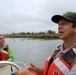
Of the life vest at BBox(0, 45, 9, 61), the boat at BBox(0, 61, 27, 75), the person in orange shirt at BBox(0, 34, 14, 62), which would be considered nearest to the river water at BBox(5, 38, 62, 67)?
the person in orange shirt at BBox(0, 34, 14, 62)

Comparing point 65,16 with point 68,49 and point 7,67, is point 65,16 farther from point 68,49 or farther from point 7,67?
point 7,67

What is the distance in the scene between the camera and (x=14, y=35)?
85.0 metres

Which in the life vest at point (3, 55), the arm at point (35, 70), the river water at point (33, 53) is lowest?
the river water at point (33, 53)

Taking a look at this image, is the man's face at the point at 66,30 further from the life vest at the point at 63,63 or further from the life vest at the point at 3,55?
the life vest at the point at 3,55

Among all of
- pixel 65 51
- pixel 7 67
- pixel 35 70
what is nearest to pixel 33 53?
pixel 7 67

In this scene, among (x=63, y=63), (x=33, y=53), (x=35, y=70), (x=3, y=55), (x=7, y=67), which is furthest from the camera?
(x=33, y=53)

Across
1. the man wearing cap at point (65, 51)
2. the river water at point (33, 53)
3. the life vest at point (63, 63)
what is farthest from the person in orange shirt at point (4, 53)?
the river water at point (33, 53)

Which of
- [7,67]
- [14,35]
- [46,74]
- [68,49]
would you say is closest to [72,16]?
[68,49]

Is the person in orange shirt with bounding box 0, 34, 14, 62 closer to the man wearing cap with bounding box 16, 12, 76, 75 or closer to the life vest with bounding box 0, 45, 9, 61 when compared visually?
the life vest with bounding box 0, 45, 9, 61

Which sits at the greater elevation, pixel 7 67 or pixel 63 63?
pixel 63 63

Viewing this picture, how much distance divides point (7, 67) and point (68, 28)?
55.5 inches

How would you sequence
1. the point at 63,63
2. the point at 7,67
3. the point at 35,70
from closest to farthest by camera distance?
1. the point at 63,63
2. the point at 35,70
3. the point at 7,67

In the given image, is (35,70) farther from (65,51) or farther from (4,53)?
(4,53)

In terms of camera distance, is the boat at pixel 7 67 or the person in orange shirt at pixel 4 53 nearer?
the boat at pixel 7 67
